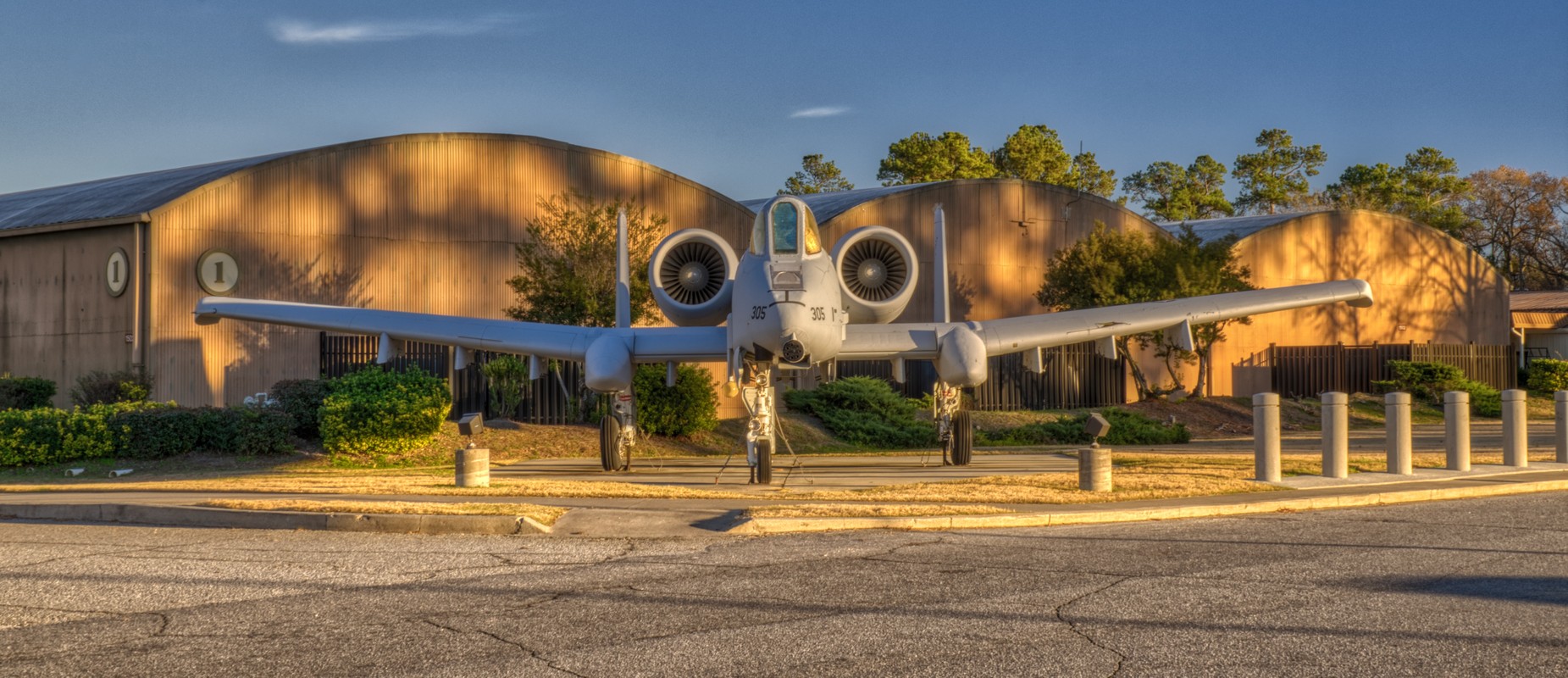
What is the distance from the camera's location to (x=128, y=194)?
31734 millimetres

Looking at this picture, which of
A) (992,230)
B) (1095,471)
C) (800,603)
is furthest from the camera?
(992,230)

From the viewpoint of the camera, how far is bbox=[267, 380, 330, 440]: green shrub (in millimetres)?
24516

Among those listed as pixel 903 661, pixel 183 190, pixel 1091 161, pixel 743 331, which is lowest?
pixel 903 661

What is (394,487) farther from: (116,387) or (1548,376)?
(1548,376)

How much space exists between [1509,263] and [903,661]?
10212cm

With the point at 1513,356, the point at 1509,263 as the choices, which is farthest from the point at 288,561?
the point at 1509,263

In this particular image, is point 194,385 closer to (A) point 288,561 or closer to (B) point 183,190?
(B) point 183,190

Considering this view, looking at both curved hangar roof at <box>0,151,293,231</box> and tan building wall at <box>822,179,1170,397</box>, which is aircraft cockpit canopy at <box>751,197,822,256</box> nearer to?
curved hangar roof at <box>0,151,293,231</box>

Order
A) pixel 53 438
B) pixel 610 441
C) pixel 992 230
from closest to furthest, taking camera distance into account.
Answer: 1. pixel 610 441
2. pixel 53 438
3. pixel 992 230

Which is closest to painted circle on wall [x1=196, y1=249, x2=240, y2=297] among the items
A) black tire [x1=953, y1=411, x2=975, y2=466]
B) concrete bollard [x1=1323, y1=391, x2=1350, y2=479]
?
black tire [x1=953, y1=411, x2=975, y2=466]

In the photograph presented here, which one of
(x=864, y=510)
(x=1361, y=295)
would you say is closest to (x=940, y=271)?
(x=1361, y=295)

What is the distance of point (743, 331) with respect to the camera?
18.9m

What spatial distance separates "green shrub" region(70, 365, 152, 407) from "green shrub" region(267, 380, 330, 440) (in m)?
3.97

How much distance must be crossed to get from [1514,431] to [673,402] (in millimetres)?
15276
